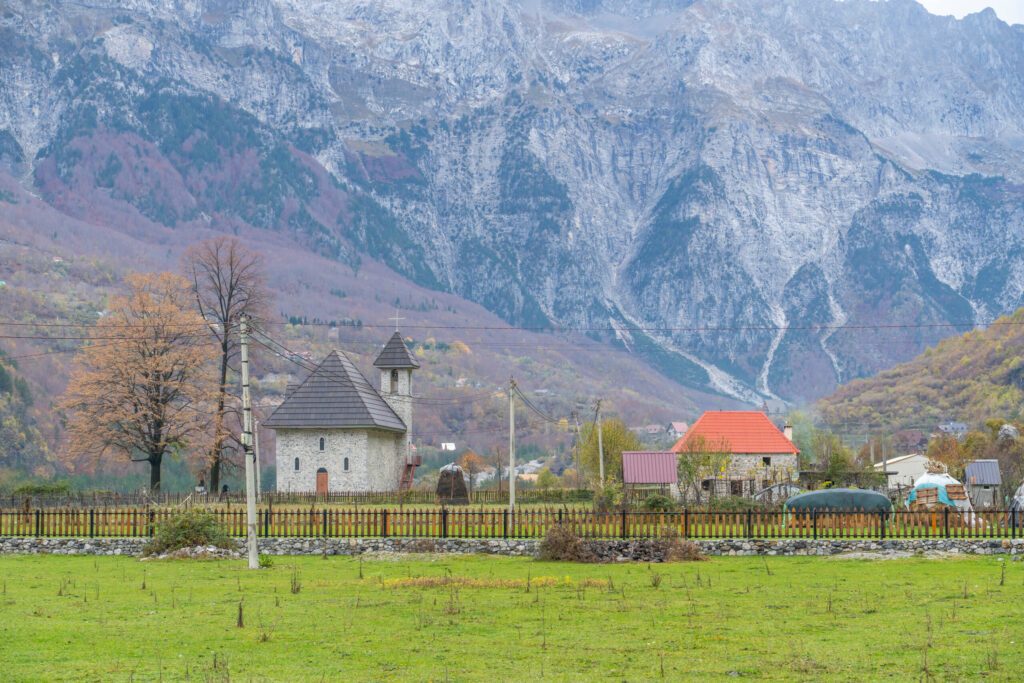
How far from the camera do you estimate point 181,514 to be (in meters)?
37.7

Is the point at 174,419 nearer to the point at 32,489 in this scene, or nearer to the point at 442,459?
the point at 32,489

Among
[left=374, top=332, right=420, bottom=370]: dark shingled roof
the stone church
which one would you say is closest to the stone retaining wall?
the stone church

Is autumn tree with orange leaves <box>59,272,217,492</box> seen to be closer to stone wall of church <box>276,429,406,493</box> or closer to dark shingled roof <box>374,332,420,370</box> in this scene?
stone wall of church <box>276,429,406,493</box>

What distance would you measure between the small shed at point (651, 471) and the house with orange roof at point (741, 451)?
1.24 metres

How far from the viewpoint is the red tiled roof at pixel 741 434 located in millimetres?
75250

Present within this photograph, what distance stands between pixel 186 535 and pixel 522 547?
9276mm

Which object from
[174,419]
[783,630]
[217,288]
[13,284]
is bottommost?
[783,630]

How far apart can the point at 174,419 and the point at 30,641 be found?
150 feet

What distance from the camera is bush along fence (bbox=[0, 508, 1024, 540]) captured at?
126 ft

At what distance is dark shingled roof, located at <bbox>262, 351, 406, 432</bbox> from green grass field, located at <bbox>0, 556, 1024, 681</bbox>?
124 feet

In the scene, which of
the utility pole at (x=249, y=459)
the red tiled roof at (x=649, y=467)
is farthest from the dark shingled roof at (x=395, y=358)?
the utility pole at (x=249, y=459)

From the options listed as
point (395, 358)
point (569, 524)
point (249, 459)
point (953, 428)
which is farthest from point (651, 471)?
point (953, 428)

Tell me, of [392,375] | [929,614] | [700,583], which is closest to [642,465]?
[392,375]

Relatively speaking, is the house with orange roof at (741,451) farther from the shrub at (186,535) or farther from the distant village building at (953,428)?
the distant village building at (953,428)
